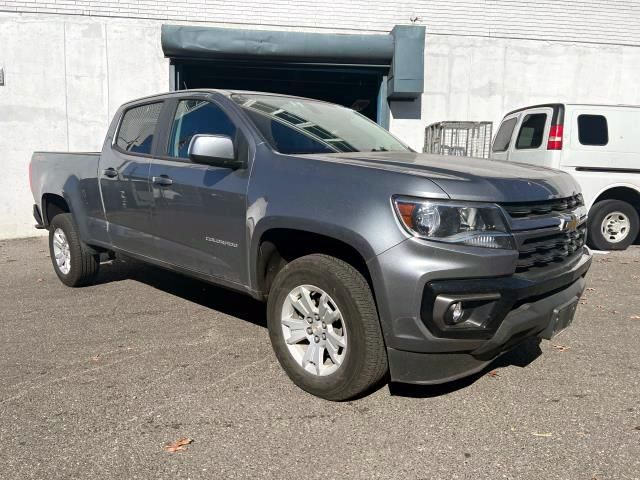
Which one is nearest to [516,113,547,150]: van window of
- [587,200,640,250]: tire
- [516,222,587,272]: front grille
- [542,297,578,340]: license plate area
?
[587,200,640,250]: tire

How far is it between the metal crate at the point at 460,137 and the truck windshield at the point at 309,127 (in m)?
6.03

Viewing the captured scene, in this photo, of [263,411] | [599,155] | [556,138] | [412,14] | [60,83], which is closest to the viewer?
[263,411]

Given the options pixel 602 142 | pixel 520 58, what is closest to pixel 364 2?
pixel 520 58

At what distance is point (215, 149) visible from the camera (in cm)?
348

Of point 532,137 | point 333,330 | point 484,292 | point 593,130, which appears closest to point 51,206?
point 333,330

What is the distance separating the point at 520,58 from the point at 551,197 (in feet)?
30.3

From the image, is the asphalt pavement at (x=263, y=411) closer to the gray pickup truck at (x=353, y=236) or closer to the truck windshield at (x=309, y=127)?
the gray pickup truck at (x=353, y=236)

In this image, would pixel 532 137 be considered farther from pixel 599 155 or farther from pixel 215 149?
pixel 215 149

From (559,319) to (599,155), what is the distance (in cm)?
591

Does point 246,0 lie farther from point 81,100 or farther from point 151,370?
point 151,370

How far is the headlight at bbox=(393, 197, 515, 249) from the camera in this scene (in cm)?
273

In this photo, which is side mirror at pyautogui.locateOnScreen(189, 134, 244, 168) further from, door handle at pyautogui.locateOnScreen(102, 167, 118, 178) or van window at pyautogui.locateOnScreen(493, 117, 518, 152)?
van window at pyautogui.locateOnScreen(493, 117, 518, 152)

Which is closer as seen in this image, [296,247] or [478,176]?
[478,176]

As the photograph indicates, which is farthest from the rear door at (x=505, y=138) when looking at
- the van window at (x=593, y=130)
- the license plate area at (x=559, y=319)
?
the license plate area at (x=559, y=319)
